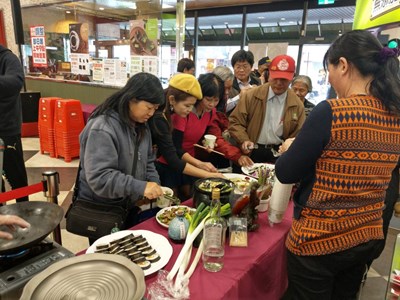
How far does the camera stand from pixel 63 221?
2.83 m

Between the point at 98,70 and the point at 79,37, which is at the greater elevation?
the point at 79,37

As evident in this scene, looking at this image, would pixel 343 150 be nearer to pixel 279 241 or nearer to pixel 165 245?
pixel 279 241

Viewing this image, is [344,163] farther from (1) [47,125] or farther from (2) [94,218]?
(1) [47,125]

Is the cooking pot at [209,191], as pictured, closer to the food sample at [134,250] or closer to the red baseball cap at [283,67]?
the food sample at [134,250]

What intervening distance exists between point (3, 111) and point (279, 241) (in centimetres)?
225

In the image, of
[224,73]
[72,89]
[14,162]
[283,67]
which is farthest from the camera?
[72,89]

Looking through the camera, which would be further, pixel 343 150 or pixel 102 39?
pixel 102 39

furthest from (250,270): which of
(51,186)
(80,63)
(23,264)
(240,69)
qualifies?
(80,63)

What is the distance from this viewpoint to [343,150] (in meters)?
0.96

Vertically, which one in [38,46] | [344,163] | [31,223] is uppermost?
[38,46]

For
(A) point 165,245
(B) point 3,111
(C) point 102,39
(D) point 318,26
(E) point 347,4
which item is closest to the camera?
(A) point 165,245

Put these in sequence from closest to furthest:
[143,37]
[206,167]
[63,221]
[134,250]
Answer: [134,250] → [206,167] → [63,221] → [143,37]

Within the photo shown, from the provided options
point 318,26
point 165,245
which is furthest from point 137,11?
point 165,245

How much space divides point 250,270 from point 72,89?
5319 millimetres
